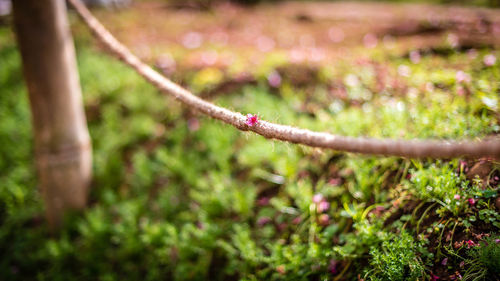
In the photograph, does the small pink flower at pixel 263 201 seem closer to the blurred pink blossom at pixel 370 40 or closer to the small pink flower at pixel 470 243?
the small pink flower at pixel 470 243

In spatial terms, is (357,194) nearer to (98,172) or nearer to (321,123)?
(321,123)

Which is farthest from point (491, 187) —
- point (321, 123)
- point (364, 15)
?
point (364, 15)

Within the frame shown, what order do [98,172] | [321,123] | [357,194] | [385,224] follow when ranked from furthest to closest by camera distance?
[98,172]
[321,123]
[357,194]
[385,224]

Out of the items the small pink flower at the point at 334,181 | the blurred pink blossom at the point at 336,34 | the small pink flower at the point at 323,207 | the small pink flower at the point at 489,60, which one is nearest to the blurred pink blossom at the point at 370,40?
the blurred pink blossom at the point at 336,34

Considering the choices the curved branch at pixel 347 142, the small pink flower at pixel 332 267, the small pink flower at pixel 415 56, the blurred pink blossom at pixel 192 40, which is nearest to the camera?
the curved branch at pixel 347 142

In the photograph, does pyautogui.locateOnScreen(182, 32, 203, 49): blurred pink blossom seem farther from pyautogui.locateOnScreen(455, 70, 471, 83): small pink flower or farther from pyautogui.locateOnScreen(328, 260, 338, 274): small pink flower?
pyautogui.locateOnScreen(328, 260, 338, 274): small pink flower

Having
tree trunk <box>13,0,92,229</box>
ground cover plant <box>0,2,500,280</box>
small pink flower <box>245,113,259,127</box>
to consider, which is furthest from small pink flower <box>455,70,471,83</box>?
tree trunk <box>13,0,92,229</box>

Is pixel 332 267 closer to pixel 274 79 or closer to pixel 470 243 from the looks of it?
pixel 470 243
